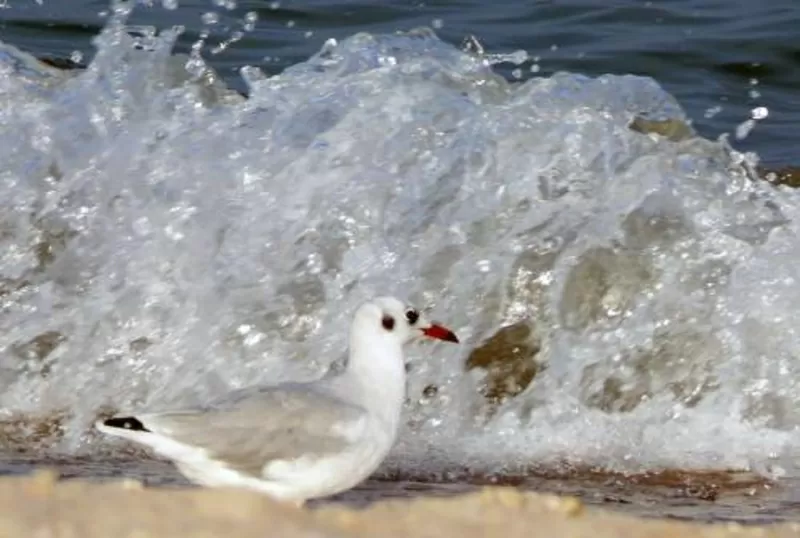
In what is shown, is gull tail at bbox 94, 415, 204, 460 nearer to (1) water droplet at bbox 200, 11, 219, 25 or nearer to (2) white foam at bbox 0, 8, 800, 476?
(2) white foam at bbox 0, 8, 800, 476

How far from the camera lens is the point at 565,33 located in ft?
41.0

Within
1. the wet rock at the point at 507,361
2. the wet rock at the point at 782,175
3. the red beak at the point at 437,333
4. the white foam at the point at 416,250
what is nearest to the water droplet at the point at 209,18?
the white foam at the point at 416,250

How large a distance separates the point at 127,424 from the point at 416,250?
2709 millimetres

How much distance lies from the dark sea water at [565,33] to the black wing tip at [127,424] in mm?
5885

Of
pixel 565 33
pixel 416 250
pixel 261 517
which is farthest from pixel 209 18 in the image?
pixel 261 517

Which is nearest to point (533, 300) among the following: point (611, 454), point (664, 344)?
point (664, 344)

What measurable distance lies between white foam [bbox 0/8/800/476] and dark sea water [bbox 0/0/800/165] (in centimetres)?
256

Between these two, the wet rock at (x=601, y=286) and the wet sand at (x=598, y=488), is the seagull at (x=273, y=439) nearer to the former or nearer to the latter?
the wet sand at (x=598, y=488)

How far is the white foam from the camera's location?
24.8 ft

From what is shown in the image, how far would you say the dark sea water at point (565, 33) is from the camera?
11953mm

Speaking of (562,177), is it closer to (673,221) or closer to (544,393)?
(673,221)

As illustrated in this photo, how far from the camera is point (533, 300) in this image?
8078mm

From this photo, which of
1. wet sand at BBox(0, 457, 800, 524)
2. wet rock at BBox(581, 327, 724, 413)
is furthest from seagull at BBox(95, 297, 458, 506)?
wet rock at BBox(581, 327, 724, 413)

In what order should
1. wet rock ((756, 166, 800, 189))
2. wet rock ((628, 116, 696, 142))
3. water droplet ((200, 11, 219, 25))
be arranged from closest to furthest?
wet rock ((628, 116, 696, 142))
wet rock ((756, 166, 800, 189))
water droplet ((200, 11, 219, 25))
